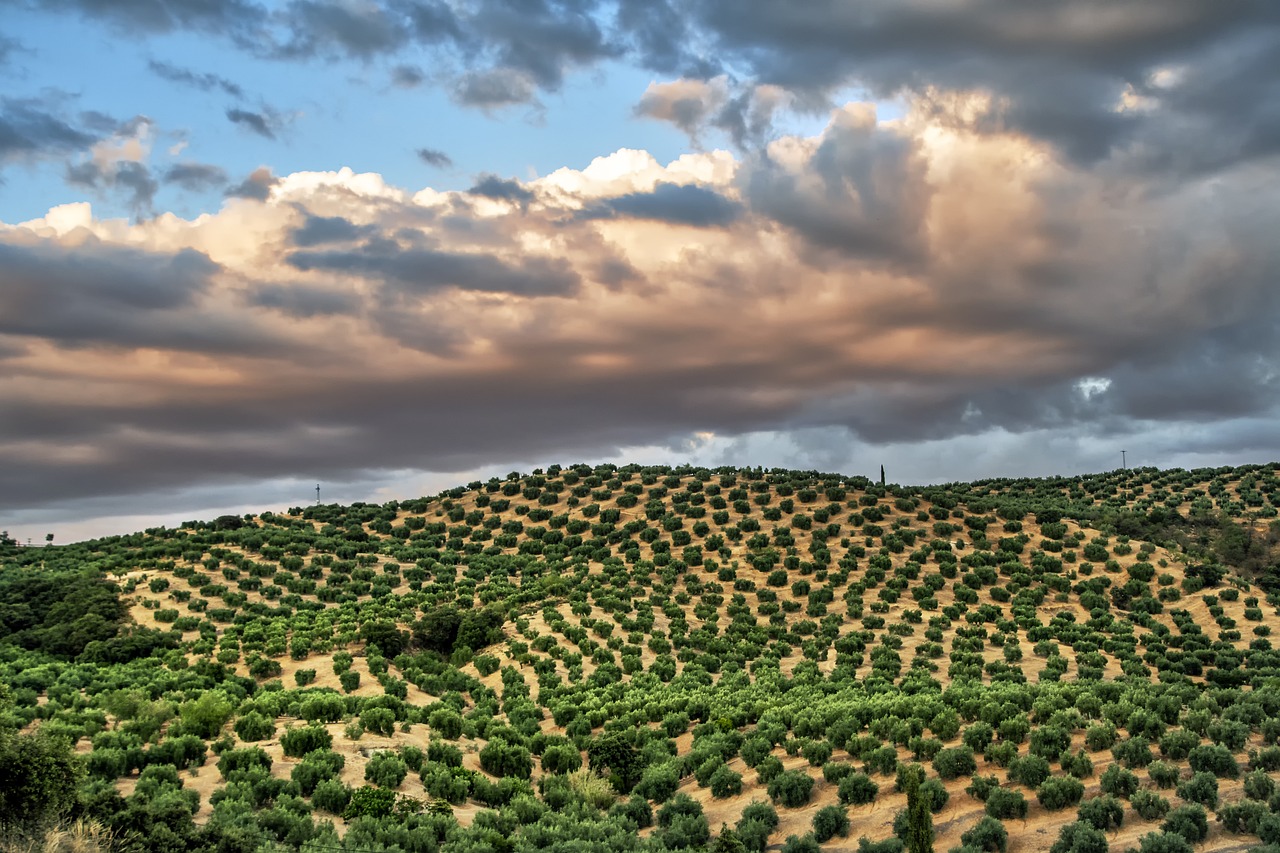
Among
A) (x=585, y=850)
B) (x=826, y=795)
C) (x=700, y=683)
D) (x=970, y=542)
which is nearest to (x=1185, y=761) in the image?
(x=826, y=795)

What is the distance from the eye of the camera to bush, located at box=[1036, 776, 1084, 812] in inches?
821

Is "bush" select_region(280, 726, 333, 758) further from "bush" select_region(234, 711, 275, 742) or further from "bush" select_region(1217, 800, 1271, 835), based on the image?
"bush" select_region(1217, 800, 1271, 835)

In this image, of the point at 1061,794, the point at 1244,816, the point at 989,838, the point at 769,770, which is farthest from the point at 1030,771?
the point at 769,770

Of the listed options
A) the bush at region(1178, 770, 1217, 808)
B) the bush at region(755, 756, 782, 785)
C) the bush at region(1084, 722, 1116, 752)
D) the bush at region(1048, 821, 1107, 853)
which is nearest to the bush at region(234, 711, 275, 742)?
the bush at region(755, 756, 782, 785)

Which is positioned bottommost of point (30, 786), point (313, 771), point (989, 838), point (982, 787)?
point (989, 838)

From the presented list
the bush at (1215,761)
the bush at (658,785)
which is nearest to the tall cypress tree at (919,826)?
the bush at (1215,761)

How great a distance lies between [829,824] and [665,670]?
65.9ft

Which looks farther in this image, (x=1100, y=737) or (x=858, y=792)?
(x=1100, y=737)

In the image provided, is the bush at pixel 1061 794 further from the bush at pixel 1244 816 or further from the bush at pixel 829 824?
the bush at pixel 829 824

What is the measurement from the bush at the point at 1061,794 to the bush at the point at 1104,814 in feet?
3.30

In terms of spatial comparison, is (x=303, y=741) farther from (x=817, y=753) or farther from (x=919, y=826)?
(x=919, y=826)

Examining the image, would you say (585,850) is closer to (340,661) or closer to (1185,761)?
(1185,761)

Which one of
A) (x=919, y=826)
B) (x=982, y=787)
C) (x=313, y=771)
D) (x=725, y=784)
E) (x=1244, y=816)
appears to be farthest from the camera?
(x=725, y=784)

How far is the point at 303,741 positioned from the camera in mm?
26266
